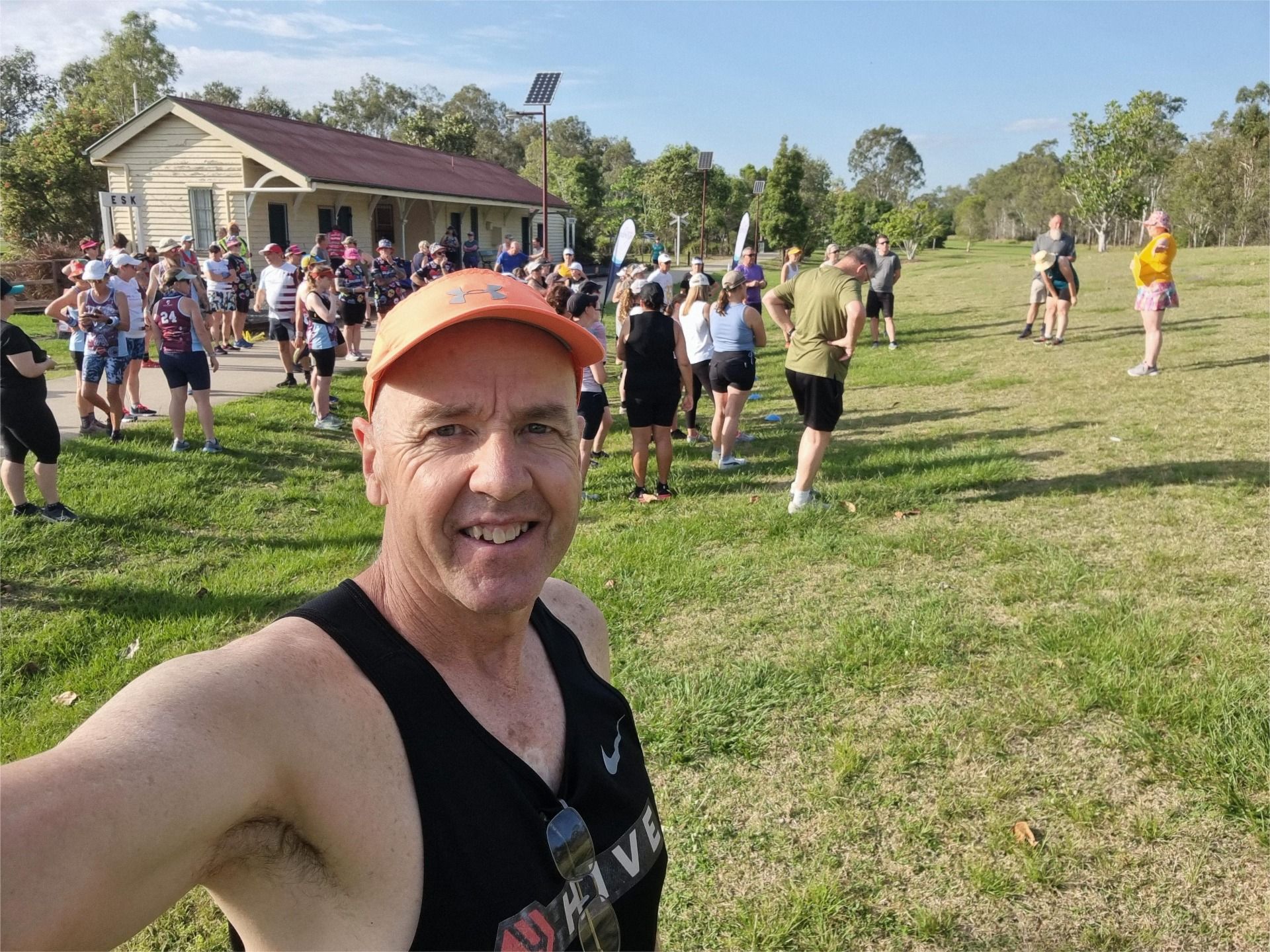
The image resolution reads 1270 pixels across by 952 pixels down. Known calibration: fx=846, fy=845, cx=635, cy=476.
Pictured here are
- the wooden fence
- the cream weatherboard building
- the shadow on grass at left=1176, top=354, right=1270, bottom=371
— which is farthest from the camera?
the cream weatherboard building

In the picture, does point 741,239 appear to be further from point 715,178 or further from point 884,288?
point 715,178

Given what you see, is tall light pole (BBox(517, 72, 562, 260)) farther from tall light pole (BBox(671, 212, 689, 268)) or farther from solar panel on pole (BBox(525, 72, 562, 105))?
tall light pole (BBox(671, 212, 689, 268))

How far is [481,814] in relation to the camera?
3.84 feet

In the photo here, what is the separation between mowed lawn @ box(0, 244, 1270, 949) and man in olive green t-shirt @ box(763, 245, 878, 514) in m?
0.48

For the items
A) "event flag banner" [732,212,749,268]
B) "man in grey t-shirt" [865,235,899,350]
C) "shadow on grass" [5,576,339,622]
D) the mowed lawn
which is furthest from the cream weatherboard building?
"shadow on grass" [5,576,339,622]

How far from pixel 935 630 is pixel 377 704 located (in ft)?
13.6

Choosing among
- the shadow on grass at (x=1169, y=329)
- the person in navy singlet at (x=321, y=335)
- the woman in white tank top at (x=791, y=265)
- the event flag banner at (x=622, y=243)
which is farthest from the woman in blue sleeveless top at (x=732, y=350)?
the shadow on grass at (x=1169, y=329)

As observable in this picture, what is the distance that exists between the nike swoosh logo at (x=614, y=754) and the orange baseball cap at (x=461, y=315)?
669mm

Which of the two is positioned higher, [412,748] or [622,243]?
[622,243]

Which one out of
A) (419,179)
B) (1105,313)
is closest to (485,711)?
(1105,313)

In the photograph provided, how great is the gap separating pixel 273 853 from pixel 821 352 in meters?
6.09

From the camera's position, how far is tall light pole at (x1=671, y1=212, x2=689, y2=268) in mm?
44531

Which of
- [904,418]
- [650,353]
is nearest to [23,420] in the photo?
[650,353]

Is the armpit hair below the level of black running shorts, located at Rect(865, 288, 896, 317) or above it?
below
